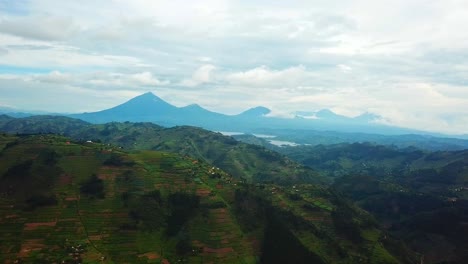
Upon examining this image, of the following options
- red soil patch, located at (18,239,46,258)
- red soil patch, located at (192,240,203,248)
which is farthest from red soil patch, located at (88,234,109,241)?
red soil patch, located at (192,240,203,248)

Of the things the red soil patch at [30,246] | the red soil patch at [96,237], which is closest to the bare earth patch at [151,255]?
the red soil patch at [96,237]

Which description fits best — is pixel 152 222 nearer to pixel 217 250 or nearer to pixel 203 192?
pixel 217 250

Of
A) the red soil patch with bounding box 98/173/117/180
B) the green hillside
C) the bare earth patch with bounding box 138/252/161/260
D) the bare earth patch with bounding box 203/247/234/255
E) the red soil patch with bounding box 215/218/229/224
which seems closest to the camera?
the bare earth patch with bounding box 138/252/161/260

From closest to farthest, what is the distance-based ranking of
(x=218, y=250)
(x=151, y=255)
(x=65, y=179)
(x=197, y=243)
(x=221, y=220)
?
(x=151, y=255), (x=218, y=250), (x=197, y=243), (x=221, y=220), (x=65, y=179)

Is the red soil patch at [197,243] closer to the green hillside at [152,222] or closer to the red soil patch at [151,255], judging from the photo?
the green hillside at [152,222]

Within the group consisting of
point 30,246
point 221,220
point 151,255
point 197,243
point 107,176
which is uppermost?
point 107,176

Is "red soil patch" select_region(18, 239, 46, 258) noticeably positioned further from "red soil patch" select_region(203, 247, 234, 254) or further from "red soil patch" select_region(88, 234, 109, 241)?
"red soil patch" select_region(203, 247, 234, 254)

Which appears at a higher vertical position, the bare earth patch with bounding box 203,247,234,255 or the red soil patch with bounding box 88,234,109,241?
the red soil patch with bounding box 88,234,109,241

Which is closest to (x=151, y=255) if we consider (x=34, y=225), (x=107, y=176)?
(x=34, y=225)
